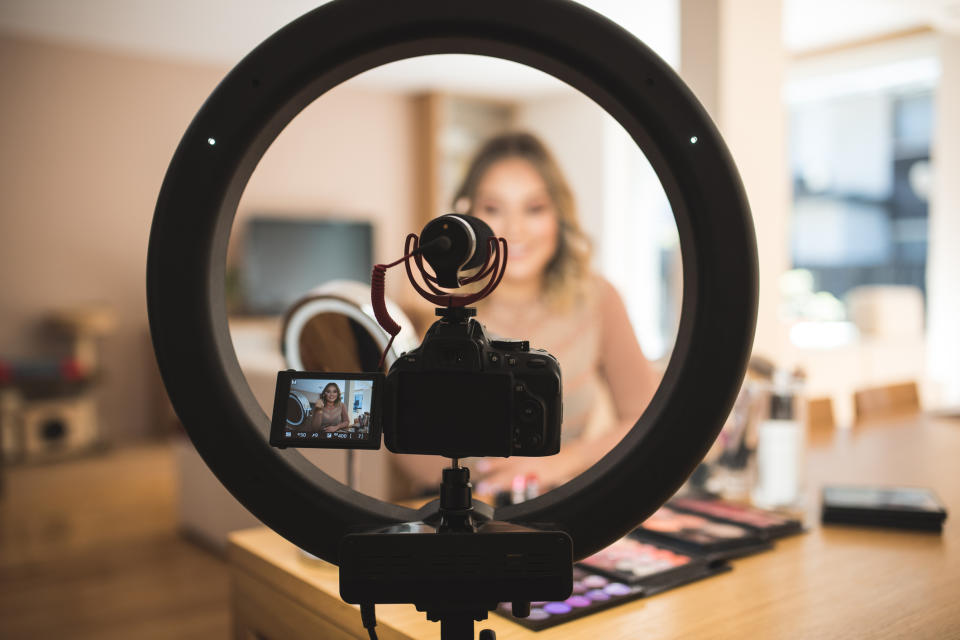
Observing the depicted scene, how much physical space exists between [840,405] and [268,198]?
3.96 meters

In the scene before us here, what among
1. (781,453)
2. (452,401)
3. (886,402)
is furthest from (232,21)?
(452,401)

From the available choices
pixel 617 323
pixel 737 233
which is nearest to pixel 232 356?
pixel 737 233

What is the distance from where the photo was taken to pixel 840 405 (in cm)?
377

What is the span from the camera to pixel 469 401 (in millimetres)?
423

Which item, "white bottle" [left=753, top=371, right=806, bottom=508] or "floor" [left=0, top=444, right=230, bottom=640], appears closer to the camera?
"white bottle" [left=753, top=371, right=806, bottom=508]

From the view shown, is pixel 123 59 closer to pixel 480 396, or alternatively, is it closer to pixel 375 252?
pixel 375 252

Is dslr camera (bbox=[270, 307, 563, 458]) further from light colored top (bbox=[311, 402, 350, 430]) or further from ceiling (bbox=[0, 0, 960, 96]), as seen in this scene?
ceiling (bbox=[0, 0, 960, 96])

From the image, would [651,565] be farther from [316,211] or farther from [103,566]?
[316,211]

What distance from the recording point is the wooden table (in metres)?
0.62

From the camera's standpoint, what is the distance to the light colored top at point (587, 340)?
1.49 m

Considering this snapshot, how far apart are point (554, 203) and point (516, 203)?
77mm

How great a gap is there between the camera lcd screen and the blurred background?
1.00 meters

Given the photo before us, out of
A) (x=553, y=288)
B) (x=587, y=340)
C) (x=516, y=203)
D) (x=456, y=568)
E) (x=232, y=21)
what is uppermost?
(x=232, y=21)

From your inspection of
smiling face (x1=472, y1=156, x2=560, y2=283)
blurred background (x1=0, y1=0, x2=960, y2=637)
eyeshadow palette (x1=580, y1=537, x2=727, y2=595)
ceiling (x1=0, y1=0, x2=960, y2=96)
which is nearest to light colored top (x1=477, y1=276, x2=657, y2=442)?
smiling face (x1=472, y1=156, x2=560, y2=283)
